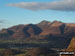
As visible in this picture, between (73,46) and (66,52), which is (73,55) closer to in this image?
(66,52)

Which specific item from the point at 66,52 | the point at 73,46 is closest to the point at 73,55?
the point at 66,52

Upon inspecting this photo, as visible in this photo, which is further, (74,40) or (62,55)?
(74,40)

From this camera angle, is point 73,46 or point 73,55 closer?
point 73,55

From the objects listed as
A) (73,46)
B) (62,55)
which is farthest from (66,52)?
(73,46)

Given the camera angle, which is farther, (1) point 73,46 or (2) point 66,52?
(1) point 73,46

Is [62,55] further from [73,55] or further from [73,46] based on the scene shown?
[73,46]

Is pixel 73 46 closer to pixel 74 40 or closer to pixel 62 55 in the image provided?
pixel 74 40
